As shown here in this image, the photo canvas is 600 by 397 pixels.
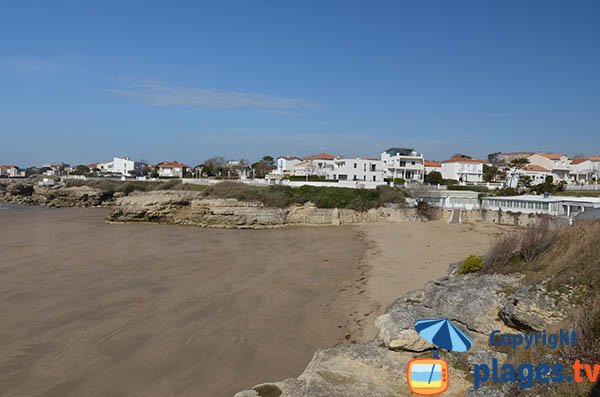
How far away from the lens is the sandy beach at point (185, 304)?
27.9ft

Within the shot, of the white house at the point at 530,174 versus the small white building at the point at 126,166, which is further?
the small white building at the point at 126,166

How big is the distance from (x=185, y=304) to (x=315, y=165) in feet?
206

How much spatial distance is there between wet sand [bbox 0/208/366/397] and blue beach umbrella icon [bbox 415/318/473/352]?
10.4ft

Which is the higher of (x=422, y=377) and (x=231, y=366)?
(x=422, y=377)

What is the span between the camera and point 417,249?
21.9 metres

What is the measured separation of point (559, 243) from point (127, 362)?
11447 millimetres

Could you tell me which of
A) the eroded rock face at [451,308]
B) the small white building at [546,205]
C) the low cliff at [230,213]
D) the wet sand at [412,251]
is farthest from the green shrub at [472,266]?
the low cliff at [230,213]

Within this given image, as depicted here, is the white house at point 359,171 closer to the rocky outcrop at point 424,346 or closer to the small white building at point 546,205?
the small white building at point 546,205

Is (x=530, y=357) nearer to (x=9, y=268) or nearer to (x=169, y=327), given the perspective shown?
(x=169, y=327)

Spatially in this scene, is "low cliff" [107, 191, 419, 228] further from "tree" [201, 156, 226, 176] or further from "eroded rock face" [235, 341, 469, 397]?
"tree" [201, 156, 226, 176]

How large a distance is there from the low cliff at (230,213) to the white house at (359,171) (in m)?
21.6

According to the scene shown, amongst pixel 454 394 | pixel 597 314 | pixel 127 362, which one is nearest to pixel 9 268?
pixel 127 362

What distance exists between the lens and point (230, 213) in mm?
32625

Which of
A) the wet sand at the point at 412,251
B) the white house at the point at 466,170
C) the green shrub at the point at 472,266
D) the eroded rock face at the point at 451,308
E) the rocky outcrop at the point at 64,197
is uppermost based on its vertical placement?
the white house at the point at 466,170
